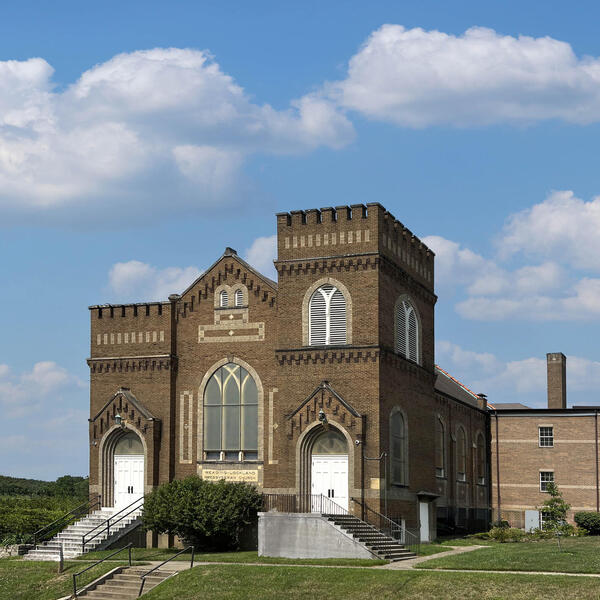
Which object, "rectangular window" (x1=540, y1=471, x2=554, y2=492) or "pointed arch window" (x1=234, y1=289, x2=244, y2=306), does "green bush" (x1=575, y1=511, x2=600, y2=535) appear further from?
"pointed arch window" (x1=234, y1=289, x2=244, y2=306)

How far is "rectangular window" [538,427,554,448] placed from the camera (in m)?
56.8

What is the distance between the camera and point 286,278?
3959 cm

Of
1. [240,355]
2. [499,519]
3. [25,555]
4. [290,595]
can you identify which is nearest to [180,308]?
[240,355]

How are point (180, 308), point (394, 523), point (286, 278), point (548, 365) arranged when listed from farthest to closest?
1. point (548, 365)
2. point (180, 308)
3. point (286, 278)
4. point (394, 523)

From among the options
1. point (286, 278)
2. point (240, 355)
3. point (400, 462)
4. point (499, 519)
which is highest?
point (286, 278)

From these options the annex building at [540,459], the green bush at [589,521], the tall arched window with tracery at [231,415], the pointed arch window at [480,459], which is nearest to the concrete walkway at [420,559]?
the tall arched window with tracery at [231,415]

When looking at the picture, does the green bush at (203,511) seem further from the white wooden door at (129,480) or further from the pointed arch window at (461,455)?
the pointed arch window at (461,455)

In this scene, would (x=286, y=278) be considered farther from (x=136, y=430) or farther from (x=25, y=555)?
(x=25, y=555)

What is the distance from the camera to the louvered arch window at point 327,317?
38.5 m

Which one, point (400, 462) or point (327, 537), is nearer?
Result: point (327, 537)

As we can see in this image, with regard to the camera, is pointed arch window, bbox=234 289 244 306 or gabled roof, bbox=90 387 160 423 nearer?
pointed arch window, bbox=234 289 244 306

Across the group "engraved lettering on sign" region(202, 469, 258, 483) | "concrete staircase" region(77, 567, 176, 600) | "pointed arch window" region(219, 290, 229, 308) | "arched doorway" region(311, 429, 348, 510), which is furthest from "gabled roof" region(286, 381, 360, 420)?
"concrete staircase" region(77, 567, 176, 600)

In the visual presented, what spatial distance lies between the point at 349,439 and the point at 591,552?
365 inches

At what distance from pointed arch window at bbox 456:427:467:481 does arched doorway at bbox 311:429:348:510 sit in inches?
585
